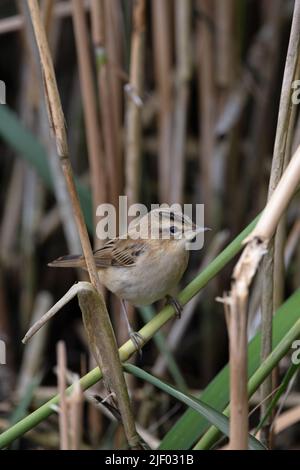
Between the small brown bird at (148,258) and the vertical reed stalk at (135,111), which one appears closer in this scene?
the small brown bird at (148,258)

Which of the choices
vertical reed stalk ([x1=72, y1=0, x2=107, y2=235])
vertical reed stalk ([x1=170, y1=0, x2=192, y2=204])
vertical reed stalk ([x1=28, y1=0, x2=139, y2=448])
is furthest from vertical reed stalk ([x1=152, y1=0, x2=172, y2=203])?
vertical reed stalk ([x1=28, y1=0, x2=139, y2=448])

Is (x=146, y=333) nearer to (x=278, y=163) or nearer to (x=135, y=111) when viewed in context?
(x=278, y=163)

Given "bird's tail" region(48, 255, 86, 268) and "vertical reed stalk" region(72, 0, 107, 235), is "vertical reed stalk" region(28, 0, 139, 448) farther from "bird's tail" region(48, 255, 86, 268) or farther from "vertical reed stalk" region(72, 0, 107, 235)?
"vertical reed stalk" region(72, 0, 107, 235)

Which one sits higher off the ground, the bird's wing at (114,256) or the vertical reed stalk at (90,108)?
the vertical reed stalk at (90,108)

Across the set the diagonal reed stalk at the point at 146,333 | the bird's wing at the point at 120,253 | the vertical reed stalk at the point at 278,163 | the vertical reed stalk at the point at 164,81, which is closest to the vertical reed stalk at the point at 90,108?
the bird's wing at the point at 120,253

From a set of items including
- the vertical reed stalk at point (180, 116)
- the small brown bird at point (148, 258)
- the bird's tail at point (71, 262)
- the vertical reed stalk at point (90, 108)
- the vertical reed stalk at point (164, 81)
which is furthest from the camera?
the vertical reed stalk at point (180, 116)

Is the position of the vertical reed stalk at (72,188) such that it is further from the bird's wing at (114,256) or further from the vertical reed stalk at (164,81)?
the vertical reed stalk at (164,81)

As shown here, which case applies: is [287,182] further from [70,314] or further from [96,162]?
[70,314]

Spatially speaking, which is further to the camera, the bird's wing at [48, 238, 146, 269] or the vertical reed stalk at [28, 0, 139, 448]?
the bird's wing at [48, 238, 146, 269]

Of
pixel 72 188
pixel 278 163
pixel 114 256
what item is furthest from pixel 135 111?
pixel 72 188
